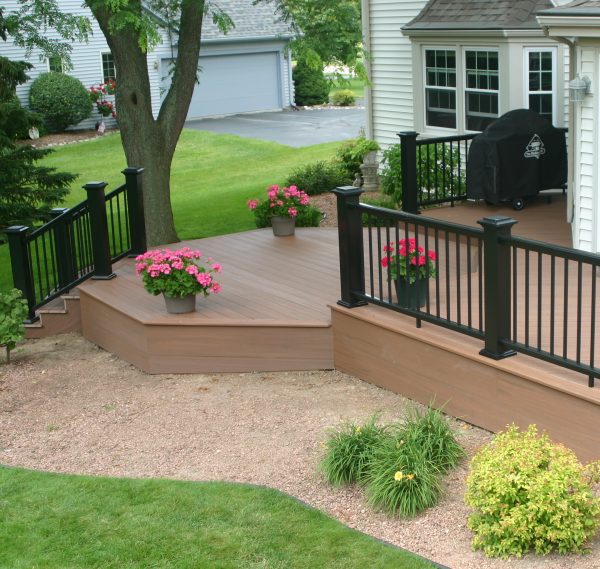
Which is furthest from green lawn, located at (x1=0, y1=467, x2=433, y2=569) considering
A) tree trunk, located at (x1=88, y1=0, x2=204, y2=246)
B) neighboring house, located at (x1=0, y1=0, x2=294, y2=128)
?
neighboring house, located at (x1=0, y1=0, x2=294, y2=128)

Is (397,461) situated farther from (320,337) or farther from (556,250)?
(320,337)

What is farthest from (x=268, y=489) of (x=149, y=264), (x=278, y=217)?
(x=278, y=217)

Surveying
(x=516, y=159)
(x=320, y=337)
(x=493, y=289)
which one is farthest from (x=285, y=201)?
(x=493, y=289)

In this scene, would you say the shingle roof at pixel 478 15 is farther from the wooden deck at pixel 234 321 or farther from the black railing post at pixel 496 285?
the black railing post at pixel 496 285

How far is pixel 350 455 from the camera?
6.30 meters

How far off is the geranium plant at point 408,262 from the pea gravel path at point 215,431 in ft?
3.13

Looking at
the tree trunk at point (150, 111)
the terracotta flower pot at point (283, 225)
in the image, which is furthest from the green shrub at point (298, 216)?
the tree trunk at point (150, 111)

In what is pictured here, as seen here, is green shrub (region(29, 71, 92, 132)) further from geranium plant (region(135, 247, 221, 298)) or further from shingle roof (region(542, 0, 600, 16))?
shingle roof (region(542, 0, 600, 16))

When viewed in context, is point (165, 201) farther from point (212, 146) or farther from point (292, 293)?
point (212, 146)

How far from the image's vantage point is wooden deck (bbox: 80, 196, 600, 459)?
21.6ft

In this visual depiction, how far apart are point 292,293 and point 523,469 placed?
4.65 m

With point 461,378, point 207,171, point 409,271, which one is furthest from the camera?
point 207,171

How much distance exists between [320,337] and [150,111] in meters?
5.99

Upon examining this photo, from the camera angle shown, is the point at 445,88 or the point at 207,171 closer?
the point at 445,88
